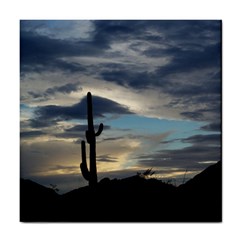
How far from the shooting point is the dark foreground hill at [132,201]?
5.47 m

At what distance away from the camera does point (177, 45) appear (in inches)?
218

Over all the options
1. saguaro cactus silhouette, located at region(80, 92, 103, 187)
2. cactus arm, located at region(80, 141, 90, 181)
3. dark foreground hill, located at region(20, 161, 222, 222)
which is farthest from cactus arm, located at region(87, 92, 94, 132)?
dark foreground hill, located at region(20, 161, 222, 222)

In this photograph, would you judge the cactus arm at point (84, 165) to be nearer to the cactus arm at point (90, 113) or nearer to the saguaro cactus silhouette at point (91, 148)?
the saguaro cactus silhouette at point (91, 148)

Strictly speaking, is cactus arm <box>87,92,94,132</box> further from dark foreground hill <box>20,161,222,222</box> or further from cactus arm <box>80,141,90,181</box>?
dark foreground hill <box>20,161,222,222</box>

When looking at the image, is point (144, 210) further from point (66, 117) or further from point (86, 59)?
point (86, 59)

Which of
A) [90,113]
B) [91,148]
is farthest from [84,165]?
[90,113]

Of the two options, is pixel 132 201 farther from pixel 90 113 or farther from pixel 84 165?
pixel 90 113

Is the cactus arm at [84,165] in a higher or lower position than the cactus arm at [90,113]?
lower

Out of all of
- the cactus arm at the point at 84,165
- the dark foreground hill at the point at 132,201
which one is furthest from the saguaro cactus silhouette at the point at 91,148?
the dark foreground hill at the point at 132,201

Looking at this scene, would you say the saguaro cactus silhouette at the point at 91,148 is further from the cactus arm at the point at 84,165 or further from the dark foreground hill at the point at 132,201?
the dark foreground hill at the point at 132,201

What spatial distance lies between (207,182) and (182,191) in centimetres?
24

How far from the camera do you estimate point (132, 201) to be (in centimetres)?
554

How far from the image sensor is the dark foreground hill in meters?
5.47

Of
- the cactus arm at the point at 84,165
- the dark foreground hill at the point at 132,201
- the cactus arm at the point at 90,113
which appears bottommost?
the dark foreground hill at the point at 132,201
